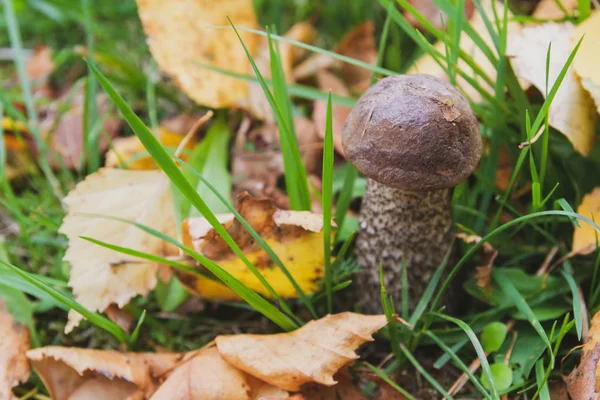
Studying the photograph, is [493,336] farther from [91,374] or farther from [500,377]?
[91,374]

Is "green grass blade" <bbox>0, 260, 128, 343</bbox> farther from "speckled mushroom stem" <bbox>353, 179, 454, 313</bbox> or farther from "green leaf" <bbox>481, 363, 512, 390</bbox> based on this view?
A: "green leaf" <bbox>481, 363, 512, 390</bbox>

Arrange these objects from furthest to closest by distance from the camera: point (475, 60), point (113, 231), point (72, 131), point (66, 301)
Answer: point (72, 131) → point (475, 60) → point (113, 231) → point (66, 301)

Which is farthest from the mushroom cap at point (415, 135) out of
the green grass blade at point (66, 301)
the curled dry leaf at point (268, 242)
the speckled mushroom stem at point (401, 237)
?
the green grass blade at point (66, 301)

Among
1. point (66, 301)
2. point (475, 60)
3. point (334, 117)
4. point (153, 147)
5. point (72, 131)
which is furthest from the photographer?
point (72, 131)

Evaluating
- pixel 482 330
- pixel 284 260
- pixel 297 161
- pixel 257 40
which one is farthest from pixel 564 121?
pixel 257 40

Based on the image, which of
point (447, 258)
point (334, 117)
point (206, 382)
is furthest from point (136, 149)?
point (447, 258)

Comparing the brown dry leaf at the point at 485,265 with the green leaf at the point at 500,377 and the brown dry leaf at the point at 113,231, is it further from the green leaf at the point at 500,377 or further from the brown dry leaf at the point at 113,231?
the brown dry leaf at the point at 113,231
